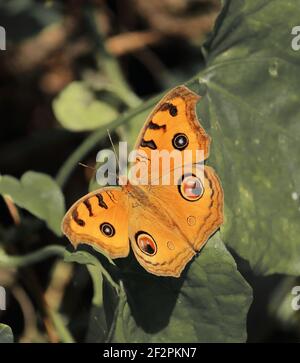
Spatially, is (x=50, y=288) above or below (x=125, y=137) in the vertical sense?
below

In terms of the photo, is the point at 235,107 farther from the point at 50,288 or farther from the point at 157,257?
the point at 50,288

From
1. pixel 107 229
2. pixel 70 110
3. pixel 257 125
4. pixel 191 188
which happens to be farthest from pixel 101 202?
Answer: pixel 70 110

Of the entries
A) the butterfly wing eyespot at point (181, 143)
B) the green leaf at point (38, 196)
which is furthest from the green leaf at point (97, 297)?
the butterfly wing eyespot at point (181, 143)

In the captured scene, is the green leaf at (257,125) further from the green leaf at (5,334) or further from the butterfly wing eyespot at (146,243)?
the green leaf at (5,334)

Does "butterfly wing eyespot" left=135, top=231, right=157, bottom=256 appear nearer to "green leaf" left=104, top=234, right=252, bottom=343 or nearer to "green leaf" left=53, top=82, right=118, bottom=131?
"green leaf" left=104, top=234, right=252, bottom=343

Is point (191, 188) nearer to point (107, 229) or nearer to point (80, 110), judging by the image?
point (107, 229)

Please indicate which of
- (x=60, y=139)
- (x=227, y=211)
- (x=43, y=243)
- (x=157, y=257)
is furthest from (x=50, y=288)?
(x=157, y=257)
